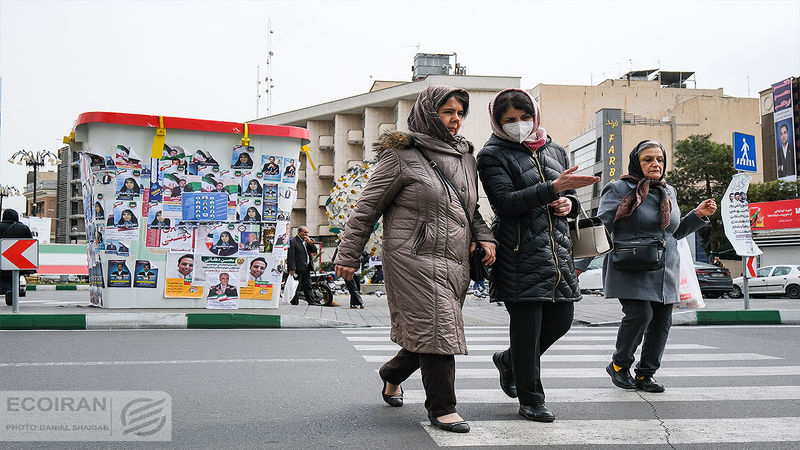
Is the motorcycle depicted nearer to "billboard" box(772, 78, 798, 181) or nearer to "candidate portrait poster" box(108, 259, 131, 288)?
"candidate portrait poster" box(108, 259, 131, 288)

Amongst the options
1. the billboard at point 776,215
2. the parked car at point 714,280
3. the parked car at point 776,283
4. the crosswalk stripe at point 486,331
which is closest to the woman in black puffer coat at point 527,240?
the crosswalk stripe at point 486,331

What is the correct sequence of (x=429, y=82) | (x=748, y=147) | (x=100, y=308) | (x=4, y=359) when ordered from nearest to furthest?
(x=4, y=359) < (x=100, y=308) < (x=748, y=147) < (x=429, y=82)

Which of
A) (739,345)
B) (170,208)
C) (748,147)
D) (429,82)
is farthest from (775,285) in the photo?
(429,82)

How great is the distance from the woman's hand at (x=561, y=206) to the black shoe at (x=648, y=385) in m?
1.72

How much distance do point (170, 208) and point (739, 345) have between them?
8.66m

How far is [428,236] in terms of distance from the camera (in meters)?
4.23

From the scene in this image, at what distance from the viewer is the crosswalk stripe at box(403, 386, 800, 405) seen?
5137 mm

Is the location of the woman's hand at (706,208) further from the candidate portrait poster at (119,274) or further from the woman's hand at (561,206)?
the candidate portrait poster at (119,274)

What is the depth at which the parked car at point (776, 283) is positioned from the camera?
27156 millimetres

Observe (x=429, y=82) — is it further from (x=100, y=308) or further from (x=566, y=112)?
(x=100, y=308)

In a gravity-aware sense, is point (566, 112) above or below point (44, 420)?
above

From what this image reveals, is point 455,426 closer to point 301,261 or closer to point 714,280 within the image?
point 301,261

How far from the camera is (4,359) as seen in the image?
6.86 meters

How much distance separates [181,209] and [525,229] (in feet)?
29.5
